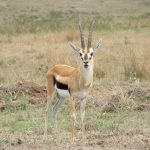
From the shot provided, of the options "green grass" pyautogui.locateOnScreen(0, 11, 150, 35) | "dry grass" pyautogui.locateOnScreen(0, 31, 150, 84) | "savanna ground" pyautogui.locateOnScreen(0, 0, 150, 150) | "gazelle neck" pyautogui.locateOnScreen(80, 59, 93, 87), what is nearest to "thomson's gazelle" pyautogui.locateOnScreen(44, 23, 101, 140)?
"gazelle neck" pyautogui.locateOnScreen(80, 59, 93, 87)

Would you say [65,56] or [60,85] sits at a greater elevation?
[60,85]

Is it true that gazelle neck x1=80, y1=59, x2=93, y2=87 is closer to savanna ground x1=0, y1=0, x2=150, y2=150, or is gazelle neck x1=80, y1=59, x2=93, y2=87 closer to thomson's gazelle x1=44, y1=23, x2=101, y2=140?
thomson's gazelle x1=44, y1=23, x2=101, y2=140

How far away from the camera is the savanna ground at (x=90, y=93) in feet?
28.3

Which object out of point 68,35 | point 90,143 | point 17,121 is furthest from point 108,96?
point 68,35

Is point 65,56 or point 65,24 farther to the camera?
point 65,24

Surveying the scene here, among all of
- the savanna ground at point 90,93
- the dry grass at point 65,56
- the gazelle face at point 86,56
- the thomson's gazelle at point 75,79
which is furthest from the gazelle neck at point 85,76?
the dry grass at point 65,56

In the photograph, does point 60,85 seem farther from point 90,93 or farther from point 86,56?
point 90,93

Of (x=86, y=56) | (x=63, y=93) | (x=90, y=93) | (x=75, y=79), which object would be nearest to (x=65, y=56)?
(x=90, y=93)

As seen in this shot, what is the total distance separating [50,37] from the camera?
26.2 metres

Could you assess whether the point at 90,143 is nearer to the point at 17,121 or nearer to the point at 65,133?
the point at 65,133

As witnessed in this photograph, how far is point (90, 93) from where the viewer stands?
12.5 metres

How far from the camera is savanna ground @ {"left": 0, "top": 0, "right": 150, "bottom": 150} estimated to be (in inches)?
340

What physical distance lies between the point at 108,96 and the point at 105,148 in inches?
163

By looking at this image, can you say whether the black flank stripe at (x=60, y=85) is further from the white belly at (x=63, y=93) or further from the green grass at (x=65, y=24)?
the green grass at (x=65, y=24)
